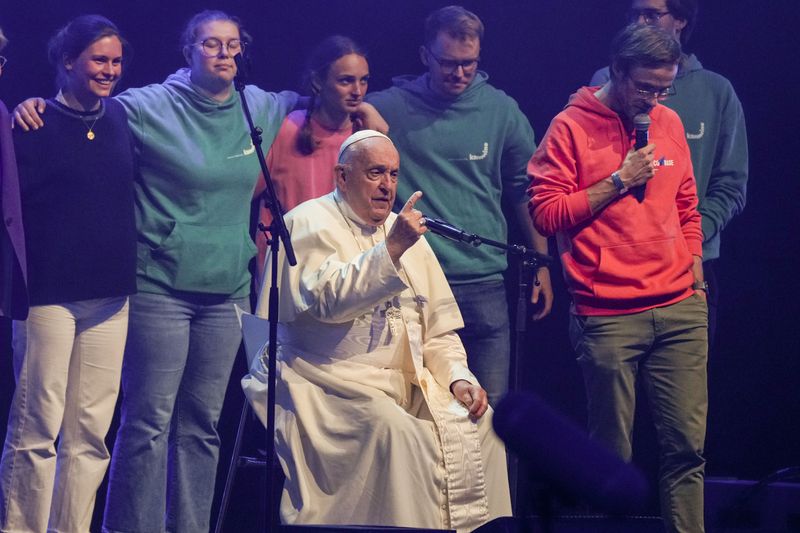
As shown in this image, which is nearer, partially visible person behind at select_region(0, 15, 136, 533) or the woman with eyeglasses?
partially visible person behind at select_region(0, 15, 136, 533)

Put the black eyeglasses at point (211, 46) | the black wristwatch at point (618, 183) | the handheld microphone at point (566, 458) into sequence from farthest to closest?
1. the black eyeglasses at point (211, 46)
2. the black wristwatch at point (618, 183)
3. the handheld microphone at point (566, 458)

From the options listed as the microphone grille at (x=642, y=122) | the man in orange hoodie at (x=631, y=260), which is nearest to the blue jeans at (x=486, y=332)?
the man in orange hoodie at (x=631, y=260)

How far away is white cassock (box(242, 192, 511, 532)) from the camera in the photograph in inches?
151

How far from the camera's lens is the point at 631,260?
412 cm

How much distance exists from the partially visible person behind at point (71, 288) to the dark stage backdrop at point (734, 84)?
1.25 metres

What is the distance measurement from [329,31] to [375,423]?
242 centimetres

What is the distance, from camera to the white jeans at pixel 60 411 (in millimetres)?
4188

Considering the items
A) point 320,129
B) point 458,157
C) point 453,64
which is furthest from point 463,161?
point 320,129

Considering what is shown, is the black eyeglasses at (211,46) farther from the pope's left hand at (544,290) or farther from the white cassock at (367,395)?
the pope's left hand at (544,290)

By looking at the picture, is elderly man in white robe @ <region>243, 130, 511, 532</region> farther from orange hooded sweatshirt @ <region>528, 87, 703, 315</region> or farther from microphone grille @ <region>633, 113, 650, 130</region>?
microphone grille @ <region>633, 113, 650, 130</region>

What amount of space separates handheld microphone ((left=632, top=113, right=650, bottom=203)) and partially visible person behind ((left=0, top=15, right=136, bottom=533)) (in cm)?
188

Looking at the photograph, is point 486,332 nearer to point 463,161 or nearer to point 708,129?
point 463,161

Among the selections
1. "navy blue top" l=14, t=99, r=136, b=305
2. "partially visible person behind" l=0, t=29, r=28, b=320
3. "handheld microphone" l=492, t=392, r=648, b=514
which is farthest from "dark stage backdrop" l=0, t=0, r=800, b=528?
"handheld microphone" l=492, t=392, r=648, b=514

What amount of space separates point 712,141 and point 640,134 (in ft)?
3.07
